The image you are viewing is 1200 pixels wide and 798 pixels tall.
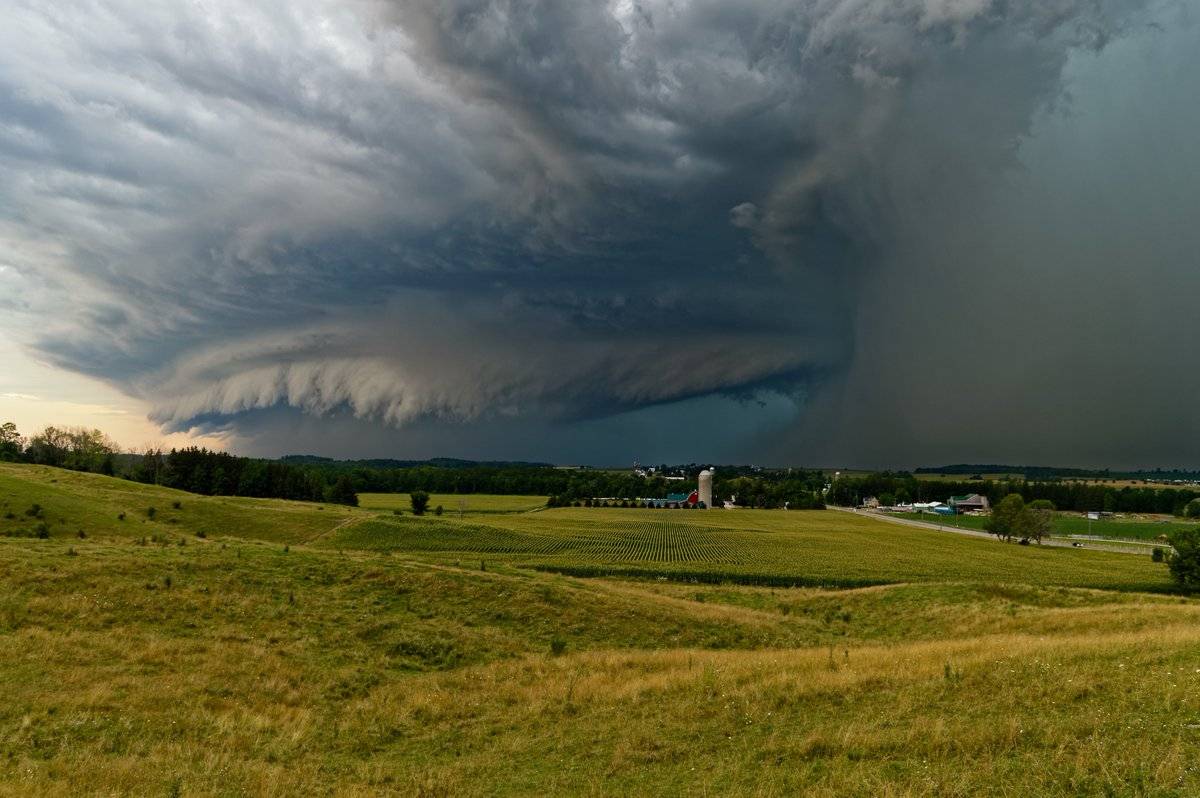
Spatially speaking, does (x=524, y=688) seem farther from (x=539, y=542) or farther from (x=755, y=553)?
(x=755, y=553)

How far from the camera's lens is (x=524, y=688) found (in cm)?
2039

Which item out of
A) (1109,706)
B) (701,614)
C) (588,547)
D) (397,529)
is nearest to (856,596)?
(701,614)

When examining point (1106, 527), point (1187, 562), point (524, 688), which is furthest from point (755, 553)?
point (1106, 527)

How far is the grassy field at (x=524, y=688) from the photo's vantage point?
38.3 feet

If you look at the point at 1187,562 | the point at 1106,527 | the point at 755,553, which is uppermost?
the point at 1187,562

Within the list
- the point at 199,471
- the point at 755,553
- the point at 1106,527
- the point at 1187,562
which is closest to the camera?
the point at 1187,562

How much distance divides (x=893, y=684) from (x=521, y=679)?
11.4m

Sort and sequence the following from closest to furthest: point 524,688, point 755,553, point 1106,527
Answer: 1. point 524,688
2. point 755,553
3. point 1106,527

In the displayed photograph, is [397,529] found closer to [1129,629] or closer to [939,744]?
[1129,629]

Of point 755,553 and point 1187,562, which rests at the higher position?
point 1187,562

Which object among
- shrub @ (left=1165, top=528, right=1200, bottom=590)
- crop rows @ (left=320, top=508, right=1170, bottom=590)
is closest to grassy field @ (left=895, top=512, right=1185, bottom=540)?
crop rows @ (left=320, top=508, right=1170, bottom=590)

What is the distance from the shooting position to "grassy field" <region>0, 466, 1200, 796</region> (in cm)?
1166

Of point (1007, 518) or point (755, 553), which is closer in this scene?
point (755, 553)

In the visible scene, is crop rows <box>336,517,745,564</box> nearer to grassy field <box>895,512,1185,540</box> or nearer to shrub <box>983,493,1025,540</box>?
shrub <box>983,493,1025,540</box>
